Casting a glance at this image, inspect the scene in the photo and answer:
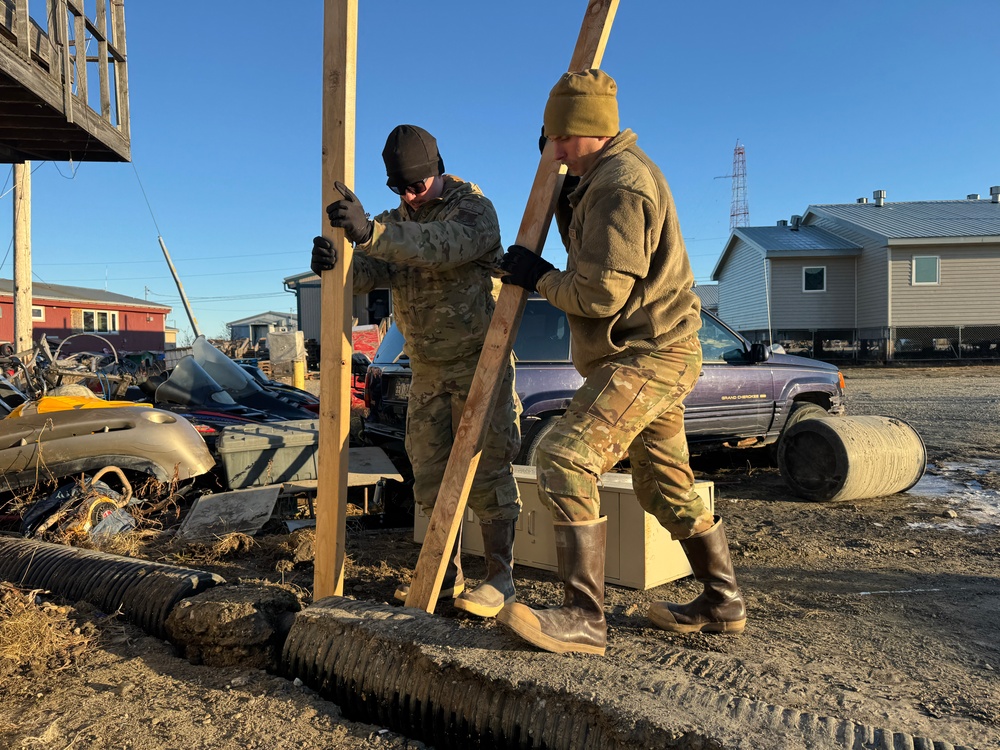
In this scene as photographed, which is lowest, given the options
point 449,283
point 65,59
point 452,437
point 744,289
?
point 452,437

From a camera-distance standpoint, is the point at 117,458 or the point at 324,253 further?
the point at 117,458

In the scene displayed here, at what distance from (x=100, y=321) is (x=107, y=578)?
4413 cm

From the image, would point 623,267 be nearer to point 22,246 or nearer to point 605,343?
point 605,343

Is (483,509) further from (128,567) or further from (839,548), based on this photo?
(839,548)

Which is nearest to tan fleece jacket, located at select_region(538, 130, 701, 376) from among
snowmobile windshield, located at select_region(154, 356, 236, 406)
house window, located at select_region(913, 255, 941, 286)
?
snowmobile windshield, located at select_region(154, 356, 236, 406)

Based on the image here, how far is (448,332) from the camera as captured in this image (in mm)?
3281

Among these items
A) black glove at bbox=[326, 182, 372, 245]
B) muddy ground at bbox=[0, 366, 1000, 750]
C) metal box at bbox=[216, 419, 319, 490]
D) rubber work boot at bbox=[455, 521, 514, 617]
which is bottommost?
muddy ground at bbox=[0, 366, 1000, 750]

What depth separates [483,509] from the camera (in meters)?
3.28

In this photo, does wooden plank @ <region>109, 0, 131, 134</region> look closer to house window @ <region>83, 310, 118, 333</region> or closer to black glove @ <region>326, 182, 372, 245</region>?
black glove @ <region>326, 182, 372, 245</region>

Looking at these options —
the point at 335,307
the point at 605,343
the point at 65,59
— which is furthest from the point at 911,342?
the point at 335,307

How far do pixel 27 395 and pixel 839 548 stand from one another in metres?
6.14

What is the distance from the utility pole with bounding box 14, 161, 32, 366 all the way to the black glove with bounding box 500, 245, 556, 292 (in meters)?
10.9

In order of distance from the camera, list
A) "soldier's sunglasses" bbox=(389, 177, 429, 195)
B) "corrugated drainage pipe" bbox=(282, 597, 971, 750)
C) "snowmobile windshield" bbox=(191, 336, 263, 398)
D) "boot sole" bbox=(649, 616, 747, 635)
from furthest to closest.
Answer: "snowmobile windshield" bbox=(191, 336, 263, 398) → "soldier's sunglasses" bbox=(389, 177, 429, 195) → "boot sole" bbox=(649, 616, 747, 635) → "corrugated drainage pipe" bbox=(282, 597, 971, 750)

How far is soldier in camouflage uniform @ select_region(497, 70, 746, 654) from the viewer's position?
238 cm
